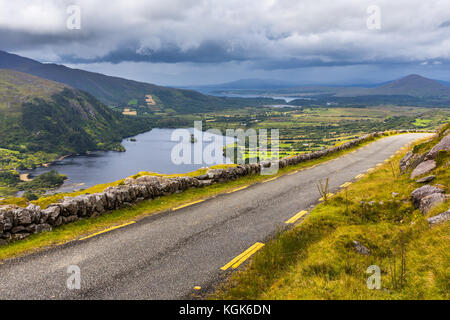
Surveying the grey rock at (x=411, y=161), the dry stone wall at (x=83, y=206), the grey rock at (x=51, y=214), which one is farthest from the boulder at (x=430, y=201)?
the grey rock at (x=51, y=214)

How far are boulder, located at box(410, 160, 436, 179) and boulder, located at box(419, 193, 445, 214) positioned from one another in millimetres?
4594

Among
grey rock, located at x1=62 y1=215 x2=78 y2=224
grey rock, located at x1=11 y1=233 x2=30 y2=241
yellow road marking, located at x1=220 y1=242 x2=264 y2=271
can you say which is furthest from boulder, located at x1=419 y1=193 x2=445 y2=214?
grey rock, located at x1=11 y1=233 x2=30 y2=241

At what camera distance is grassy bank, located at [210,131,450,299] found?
7586 mm

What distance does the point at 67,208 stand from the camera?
43.6ft

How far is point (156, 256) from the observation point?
10.2 meters

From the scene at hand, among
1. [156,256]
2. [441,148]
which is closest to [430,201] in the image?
[441,148]

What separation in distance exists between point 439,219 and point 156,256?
31.6ft

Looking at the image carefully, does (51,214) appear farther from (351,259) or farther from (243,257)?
(351,259)

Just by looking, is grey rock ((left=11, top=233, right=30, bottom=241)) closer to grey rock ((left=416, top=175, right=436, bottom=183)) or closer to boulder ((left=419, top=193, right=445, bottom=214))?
boulder ((left=419, top=193, right=445, bottom=214))

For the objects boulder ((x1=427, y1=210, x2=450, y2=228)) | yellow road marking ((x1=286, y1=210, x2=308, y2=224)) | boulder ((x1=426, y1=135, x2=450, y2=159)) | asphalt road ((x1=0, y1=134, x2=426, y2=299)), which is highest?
boulder ((x1=426, y1=135, x2=450, y2=159))

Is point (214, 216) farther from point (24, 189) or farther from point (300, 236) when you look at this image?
point (24, 189)

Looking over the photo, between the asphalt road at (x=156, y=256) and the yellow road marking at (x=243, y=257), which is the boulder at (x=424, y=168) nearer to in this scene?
the asphalt road at (x=156, y=256)
